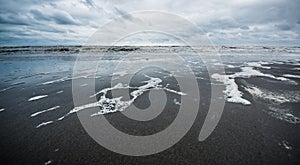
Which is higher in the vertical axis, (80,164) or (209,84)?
(209,84)

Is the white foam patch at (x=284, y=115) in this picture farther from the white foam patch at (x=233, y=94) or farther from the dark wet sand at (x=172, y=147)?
the white foam patch at (x=233, y=94)

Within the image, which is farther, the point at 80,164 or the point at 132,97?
the point at 132,97

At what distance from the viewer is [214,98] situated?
6660 millimetres

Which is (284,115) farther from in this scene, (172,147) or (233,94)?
(172,147)

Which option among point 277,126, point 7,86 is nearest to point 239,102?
point 277,126

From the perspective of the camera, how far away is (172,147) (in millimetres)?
3695

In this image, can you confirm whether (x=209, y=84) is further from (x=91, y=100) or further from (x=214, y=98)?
(x=91, y=100)

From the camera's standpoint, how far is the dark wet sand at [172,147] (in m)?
3.31

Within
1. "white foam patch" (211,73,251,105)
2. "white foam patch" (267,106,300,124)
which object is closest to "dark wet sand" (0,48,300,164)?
"white foam patch" (267,106,300,124)

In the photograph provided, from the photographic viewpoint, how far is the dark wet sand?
3.31 metres

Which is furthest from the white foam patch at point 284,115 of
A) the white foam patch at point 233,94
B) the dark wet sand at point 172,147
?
the white foam patch at point 233,94

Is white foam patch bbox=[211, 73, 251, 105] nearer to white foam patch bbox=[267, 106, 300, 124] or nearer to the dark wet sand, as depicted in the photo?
the dark wet sand

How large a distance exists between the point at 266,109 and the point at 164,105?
11.9 feet

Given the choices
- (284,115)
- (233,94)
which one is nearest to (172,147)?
(284,115)
